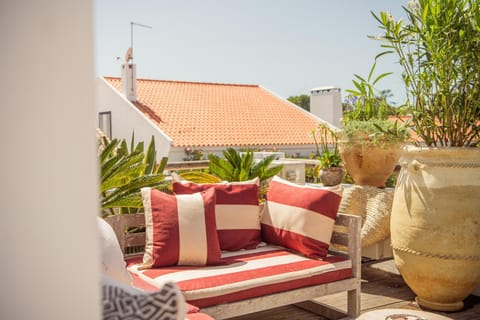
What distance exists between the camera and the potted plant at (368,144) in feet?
14.0

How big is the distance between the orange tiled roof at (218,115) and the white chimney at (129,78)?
0.43 metres

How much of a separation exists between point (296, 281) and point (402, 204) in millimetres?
1007

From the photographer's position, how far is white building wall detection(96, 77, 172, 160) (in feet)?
48.3

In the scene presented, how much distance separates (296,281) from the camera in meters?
3.00

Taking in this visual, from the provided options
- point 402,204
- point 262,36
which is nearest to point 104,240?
point 402,204

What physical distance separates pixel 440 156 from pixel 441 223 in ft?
1.39

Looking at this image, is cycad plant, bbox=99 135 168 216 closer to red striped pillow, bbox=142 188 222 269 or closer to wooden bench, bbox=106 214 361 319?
wooden bench, bbox=106 214 361 319

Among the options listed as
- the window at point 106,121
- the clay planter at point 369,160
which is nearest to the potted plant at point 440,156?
the clay planter at point 369,160

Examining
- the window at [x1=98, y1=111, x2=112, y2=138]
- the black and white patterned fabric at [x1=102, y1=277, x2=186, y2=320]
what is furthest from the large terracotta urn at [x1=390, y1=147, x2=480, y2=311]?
the window at [x1=98, y1=111, x2=112, y2=138]

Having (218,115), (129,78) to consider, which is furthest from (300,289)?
(218,115)

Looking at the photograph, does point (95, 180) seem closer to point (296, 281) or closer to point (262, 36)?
point (296, 281)

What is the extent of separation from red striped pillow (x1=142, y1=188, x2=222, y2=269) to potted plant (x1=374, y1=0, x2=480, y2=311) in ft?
4.43

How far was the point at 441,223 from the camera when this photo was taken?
332 centimetres

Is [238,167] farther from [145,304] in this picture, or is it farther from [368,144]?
[145,304]
